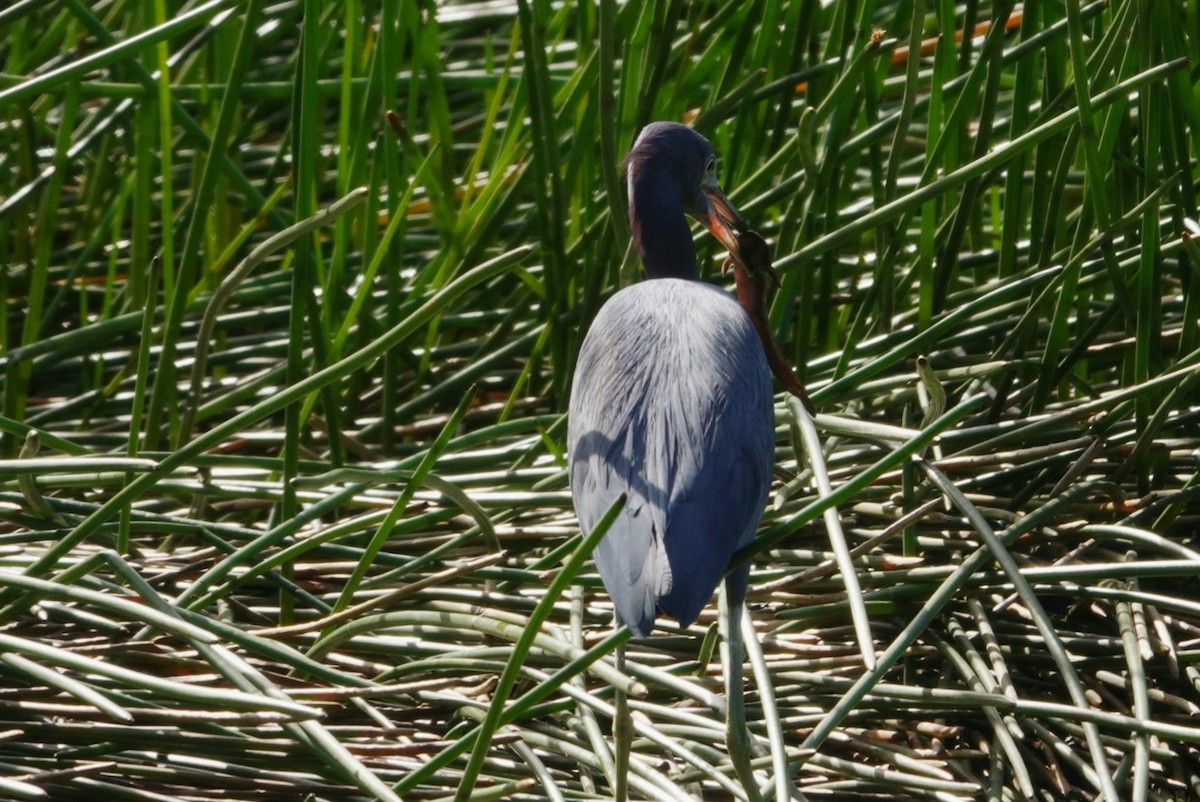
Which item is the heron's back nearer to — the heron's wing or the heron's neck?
the heron's wing

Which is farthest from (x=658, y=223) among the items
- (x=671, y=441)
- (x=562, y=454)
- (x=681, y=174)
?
(x=671, y=441)

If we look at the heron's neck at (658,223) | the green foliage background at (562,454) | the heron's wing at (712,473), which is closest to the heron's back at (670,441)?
the heron's wing at (712,473)

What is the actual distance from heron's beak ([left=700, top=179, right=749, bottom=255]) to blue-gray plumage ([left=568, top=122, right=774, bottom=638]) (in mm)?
204

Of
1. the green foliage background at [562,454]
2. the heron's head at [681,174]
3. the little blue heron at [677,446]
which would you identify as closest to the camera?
the little blue heron at [677,446]

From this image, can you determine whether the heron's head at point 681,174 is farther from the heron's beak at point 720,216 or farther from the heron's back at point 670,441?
the heron's back at point 670,441

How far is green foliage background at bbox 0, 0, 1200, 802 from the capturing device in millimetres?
1874

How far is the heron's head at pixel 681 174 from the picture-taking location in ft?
7.81

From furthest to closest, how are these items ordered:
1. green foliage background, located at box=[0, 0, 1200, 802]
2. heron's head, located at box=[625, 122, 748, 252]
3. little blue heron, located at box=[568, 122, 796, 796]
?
heron's head, located at box=[625, 122, 748, 252] → green foliage background, located at box=[0, 0, 1200, 802] → little blue heron, located at box=[568, 122, 796, 796]

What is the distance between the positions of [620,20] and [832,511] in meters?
1.17

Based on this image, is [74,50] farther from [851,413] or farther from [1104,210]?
[1104,210]

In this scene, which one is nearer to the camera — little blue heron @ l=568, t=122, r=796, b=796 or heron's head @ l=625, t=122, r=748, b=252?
little blue heron @ l=568, t=122, r=796, b=796

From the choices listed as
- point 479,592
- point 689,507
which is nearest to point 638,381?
point 689,507

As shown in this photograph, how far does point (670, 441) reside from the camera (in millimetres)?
1806

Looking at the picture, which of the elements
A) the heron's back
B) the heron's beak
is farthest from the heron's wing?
the heron's beak
